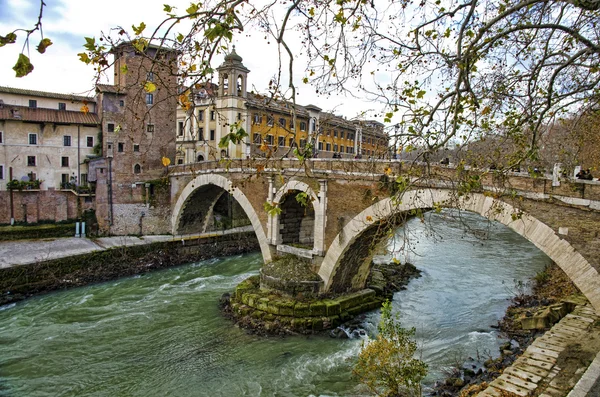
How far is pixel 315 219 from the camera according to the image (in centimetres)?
1318

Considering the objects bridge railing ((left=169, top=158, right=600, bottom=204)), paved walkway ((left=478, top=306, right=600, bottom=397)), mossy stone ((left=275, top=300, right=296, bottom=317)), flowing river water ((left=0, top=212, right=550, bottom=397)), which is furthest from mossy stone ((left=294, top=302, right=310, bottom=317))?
paved walkway ((left=478, top=306, right=600, bottom=397))

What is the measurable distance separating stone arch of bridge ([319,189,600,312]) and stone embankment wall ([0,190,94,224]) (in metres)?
14.0

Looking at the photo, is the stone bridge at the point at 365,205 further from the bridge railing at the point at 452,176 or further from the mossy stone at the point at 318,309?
the mossy stone at the point at 318,309

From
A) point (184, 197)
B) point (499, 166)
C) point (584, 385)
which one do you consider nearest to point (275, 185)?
point (184, 197)

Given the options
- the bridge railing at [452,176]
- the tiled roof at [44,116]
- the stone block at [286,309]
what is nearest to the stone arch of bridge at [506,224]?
the bridge railing at [452,176]

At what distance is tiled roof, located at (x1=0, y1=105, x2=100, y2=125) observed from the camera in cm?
2000

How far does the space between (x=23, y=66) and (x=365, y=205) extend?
10.5 m

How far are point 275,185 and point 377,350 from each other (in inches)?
345

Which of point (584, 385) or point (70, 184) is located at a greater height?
point (70, 184)

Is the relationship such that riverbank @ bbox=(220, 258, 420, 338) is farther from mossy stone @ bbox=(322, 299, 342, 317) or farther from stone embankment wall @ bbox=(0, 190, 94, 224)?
stone embankment wall @ bbox=(0, 190, 94, 224)

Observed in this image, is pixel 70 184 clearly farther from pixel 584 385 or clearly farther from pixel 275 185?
pixel 584 385

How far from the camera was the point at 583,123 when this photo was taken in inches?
390

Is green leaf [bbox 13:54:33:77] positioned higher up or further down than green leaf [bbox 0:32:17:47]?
further down

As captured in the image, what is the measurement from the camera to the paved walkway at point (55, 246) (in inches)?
632
